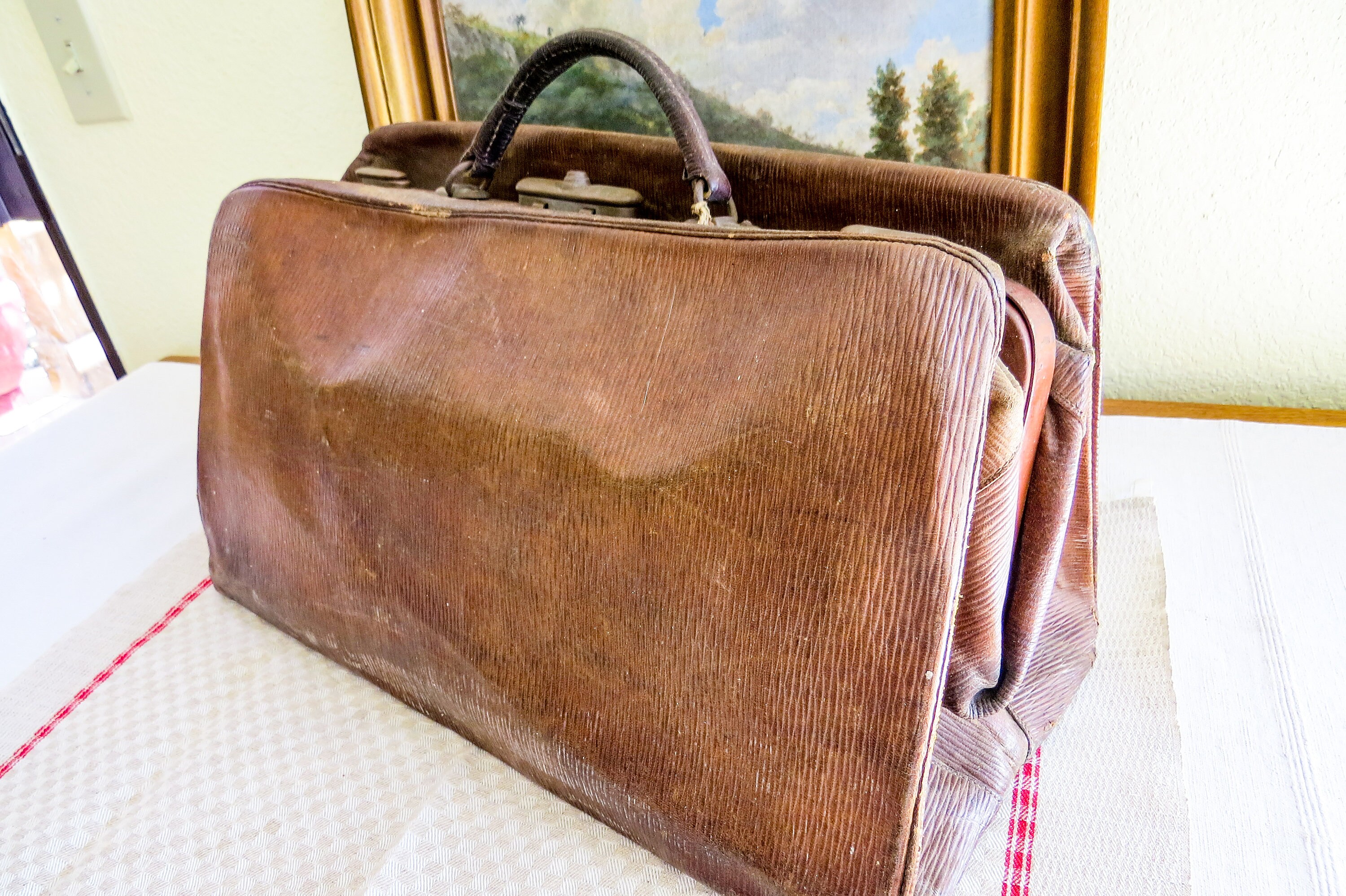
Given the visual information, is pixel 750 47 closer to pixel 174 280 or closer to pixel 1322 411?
pixel 1322 411

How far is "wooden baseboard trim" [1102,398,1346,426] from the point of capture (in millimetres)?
716

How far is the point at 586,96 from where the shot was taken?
0.76 m

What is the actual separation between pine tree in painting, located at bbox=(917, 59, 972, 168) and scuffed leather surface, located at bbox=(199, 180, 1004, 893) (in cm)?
31

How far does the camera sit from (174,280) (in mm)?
1121

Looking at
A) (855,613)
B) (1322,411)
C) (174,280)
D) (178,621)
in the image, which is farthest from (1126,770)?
(174,280)

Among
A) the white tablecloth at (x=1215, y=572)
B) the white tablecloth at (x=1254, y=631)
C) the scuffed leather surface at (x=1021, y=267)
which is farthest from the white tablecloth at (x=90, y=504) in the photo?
the white tablecloth at (x=1254, y=631)

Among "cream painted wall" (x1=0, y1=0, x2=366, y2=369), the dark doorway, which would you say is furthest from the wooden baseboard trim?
the dark doorway

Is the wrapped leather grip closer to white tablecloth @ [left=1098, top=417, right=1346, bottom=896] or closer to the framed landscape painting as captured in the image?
the framed landscape painting

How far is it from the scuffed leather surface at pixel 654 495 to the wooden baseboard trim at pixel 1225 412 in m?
0.47

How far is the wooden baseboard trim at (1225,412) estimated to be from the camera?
72 cm

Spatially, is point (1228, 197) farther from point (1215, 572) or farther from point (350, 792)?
point (350, 792)

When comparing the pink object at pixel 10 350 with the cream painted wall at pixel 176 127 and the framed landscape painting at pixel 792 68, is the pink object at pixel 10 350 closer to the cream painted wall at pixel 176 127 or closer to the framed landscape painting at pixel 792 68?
the cream painted wall at pixel 176 127

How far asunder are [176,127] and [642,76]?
71 centimetres

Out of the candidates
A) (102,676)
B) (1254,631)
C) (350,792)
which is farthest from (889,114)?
(102,676)
